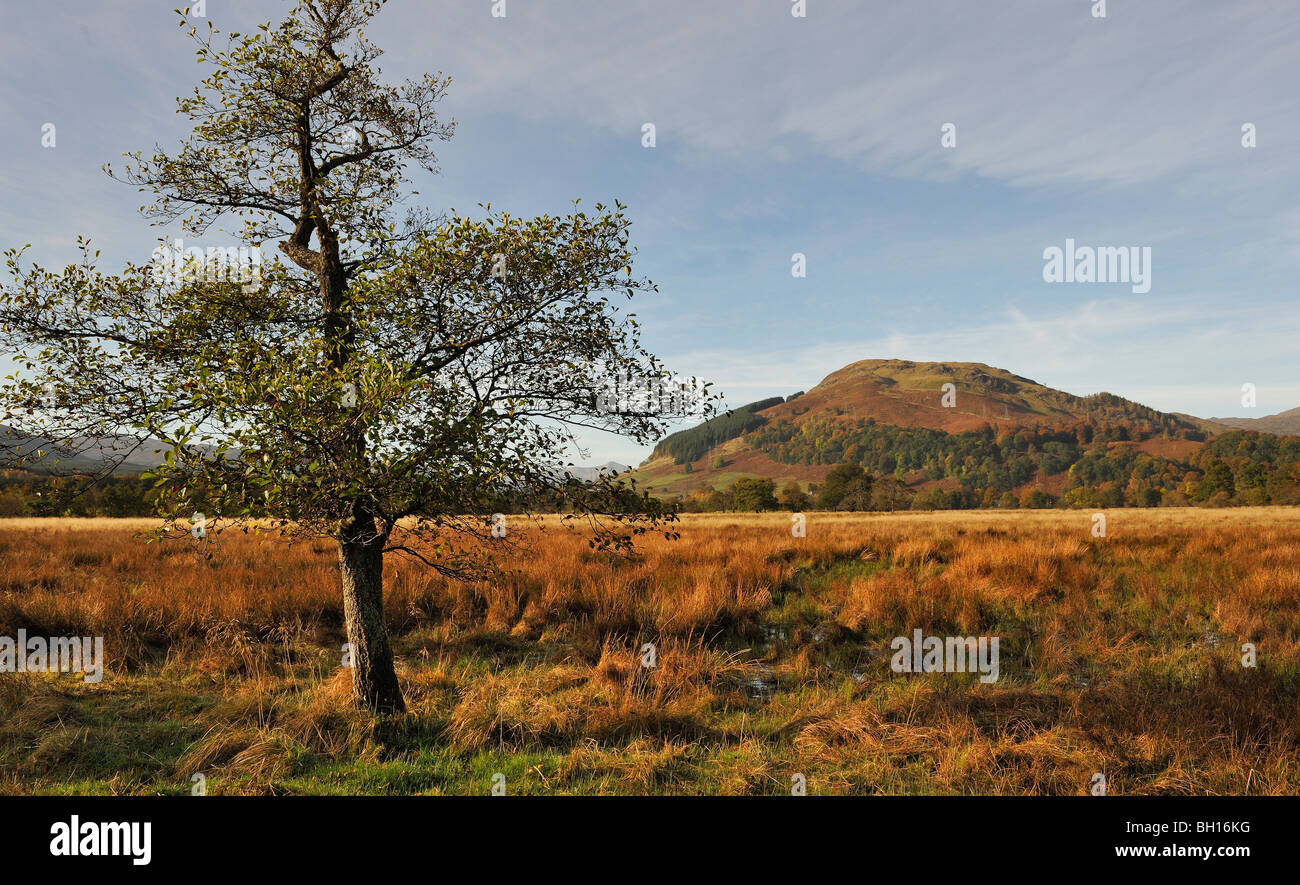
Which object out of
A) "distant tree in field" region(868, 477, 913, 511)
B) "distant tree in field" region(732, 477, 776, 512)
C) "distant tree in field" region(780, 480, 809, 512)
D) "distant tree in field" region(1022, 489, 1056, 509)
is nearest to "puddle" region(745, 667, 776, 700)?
"distant tree in field" region(732, 477, 776, 512)

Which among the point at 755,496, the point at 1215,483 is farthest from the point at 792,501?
the point at 1215,483

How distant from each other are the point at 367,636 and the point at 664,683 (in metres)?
3.61

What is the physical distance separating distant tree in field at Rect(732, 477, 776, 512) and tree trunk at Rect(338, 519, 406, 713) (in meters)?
72.6

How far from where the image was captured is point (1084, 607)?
36.7ft

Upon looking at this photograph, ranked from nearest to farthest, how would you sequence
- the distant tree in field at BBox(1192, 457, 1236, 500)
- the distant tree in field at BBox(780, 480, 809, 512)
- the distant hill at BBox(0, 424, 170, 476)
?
1. the distant hill at BBox(0, 424, 170, 476)
2. the distant tree in field at BBox(780, 480, 809, 512)
3. the distant tree in field at BBox(1192, 457, 1236, 500)

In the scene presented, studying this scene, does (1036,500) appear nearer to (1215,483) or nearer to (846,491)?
(1215,483)

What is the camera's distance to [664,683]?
749 cm

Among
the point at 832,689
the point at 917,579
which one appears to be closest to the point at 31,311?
the point at 832,689

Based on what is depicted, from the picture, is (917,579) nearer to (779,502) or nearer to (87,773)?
(87,773)

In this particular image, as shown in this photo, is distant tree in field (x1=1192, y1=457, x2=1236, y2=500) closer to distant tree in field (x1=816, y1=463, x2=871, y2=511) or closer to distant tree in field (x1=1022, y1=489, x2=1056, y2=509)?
distant tree in field (x1=1022, y1=489, x2=1056, y2=509)

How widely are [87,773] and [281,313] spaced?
4873 millimetres

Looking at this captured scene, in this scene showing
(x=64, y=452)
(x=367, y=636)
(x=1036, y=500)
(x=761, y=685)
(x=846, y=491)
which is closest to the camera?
(x=64, y=452)

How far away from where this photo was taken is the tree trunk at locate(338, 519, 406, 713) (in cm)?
689

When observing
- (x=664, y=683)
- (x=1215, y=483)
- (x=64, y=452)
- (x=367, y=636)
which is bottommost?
(x=1215, y=483)
